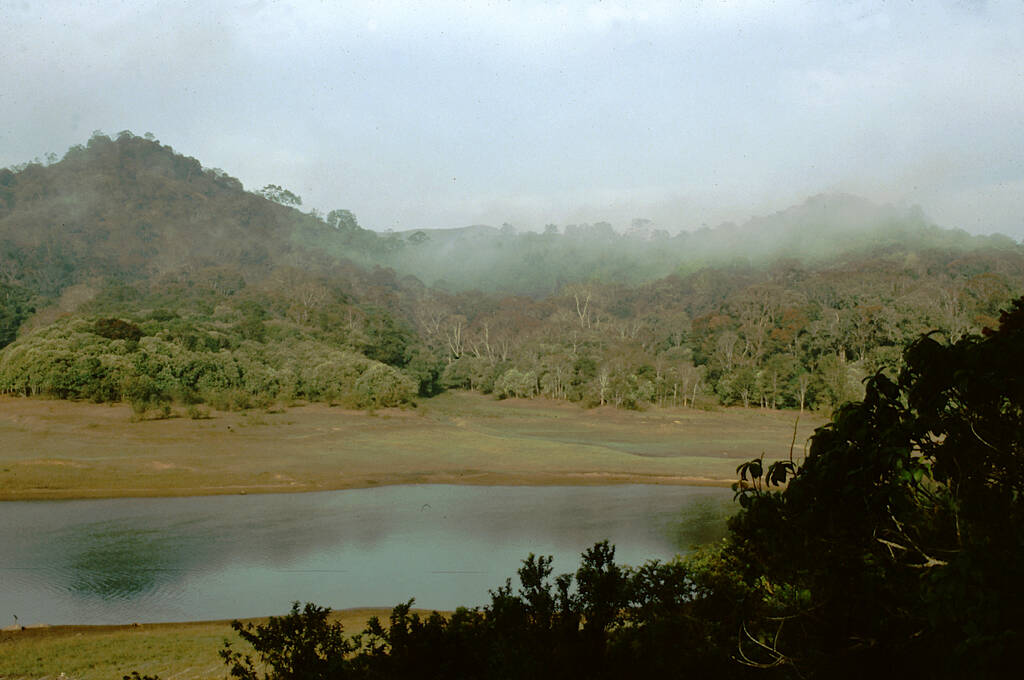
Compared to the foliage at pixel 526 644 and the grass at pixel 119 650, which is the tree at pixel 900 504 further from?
the grass at pixel 119 650

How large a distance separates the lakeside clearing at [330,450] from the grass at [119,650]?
11.4 metres

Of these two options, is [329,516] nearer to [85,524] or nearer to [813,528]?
[85,524]

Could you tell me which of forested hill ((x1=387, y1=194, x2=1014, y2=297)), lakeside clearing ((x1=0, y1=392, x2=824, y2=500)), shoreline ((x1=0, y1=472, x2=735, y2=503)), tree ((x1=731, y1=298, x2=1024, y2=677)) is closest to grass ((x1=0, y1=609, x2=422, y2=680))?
tree ((x1=731, y1=298, x2=1024, y2=677))

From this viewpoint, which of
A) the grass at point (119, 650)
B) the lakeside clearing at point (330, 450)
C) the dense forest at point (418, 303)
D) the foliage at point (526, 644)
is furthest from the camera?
the dense forest at point (418, 303)

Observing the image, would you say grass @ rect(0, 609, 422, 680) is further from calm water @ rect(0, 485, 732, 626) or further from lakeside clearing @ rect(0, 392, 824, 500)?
lakeside clearing @ rect(0, 392, 824, 500)

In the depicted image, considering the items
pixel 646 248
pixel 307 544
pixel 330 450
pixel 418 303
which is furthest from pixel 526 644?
pixel 646 248

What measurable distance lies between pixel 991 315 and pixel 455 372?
128 ft

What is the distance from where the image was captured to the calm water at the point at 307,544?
12.5 m

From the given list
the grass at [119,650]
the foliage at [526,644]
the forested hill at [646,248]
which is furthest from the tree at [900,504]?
the forested hill at [646,248]

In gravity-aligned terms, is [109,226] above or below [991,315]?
above

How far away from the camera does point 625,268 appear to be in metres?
122

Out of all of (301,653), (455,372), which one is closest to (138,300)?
(455,372)

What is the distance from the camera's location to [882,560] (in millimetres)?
3207

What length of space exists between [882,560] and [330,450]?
27.4 m
